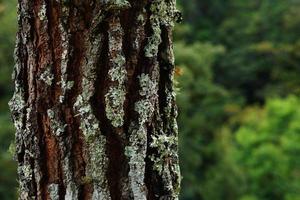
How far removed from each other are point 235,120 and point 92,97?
29.9 meters

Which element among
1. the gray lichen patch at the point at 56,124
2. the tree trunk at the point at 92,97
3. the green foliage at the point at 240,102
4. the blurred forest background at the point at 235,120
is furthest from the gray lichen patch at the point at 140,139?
the blurred forest background at the point at 235,120

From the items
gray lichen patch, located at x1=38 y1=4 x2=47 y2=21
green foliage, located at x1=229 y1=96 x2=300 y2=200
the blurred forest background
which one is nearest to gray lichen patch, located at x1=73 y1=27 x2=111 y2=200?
gray lichen patch, located at x1=38 y1=4 x2=47 y2=21

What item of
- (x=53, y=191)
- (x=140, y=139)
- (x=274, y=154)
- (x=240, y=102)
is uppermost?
(x=240, y=102)

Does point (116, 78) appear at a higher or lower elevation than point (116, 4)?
lower

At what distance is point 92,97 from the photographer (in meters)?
2.04

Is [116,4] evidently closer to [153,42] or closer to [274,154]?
[153,42]

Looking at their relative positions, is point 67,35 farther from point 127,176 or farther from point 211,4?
point 211,4

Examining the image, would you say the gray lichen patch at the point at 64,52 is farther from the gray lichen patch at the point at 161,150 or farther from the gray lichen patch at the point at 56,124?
the gray lichen patch at the point at 161,150

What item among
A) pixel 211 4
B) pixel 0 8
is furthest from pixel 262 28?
pixel 0 8

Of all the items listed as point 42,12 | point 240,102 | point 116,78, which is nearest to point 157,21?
point 116,78

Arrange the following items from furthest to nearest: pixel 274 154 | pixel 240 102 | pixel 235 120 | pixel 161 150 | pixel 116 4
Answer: pixel 240 102 → pixel 235 120 → pixel 274 154 → pixel 161 150 → pixel 116 4

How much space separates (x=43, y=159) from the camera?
208 centimetres

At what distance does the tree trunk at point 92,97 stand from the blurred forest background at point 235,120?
17.0m

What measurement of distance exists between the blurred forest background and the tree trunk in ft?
55.7
